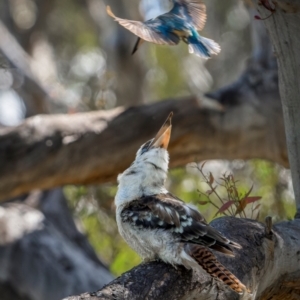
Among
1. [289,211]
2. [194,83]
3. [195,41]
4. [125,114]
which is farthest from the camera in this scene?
[194,83]

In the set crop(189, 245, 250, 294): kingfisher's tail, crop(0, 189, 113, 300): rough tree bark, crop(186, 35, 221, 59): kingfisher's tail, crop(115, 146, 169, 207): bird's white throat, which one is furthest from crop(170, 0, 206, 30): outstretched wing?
crop(0, 189, 113, 300): rough tree bark

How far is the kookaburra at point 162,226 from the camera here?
8.03ft

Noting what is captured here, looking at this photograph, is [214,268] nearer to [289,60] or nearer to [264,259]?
[264,259]

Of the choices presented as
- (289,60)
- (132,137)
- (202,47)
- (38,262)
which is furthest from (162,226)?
(38,262)

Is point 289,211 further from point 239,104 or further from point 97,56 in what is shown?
point 97,56

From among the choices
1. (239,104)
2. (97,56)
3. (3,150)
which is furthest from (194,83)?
(3,150)

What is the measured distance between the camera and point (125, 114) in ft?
17.6

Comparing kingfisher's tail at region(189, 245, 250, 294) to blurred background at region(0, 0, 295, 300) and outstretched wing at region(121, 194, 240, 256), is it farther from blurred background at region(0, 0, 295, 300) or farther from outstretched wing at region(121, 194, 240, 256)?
blurred background at region(0, 0, 295, 300)

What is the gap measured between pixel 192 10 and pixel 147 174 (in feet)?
2.95

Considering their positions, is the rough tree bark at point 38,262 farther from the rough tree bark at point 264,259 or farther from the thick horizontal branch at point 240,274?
the thick horizontal branch at point 240,274

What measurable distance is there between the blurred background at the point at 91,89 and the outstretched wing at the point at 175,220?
47.0 inches

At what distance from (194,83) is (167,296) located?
28.9 feet

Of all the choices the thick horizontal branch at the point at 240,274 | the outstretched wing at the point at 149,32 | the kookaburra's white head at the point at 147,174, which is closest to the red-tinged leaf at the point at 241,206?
the thick horizontal branch at the point at 240,274

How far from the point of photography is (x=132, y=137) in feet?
17.4
